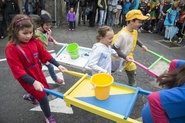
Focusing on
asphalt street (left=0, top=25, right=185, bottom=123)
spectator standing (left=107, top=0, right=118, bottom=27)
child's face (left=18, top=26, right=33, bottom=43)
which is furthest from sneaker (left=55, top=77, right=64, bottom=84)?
spectator standing (left=107, top=0, right=118, bottom=27)

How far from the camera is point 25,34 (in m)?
2.07

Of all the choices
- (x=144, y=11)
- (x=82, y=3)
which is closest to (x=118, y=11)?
(x=144, y=11)

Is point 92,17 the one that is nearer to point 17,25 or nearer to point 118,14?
point 118,14

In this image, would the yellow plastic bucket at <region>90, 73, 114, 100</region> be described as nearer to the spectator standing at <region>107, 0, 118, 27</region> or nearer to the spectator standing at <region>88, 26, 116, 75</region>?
the spectator standing at <region>88, 26, 116, 75</region>

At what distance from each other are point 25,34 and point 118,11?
7458 mm

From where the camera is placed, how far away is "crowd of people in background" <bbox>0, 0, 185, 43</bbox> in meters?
7.31

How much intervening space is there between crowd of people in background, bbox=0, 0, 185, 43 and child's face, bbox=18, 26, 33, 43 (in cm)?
551

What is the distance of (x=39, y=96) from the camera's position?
232 cm

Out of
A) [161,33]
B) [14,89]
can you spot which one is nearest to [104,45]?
[14,89]

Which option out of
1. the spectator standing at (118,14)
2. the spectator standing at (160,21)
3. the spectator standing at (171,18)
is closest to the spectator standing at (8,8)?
the spectator standing at (118,14)

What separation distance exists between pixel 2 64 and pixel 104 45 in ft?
10.7

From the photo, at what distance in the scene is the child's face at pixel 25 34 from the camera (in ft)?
6.69

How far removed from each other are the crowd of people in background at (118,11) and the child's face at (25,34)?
18.1 ft

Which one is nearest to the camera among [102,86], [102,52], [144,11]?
[102,86]
